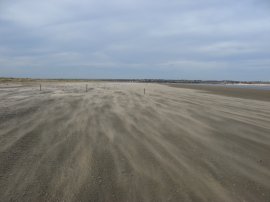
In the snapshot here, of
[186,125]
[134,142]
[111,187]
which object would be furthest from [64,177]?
[186,125]

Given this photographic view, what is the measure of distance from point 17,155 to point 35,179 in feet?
4.42

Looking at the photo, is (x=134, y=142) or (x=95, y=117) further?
(x=95, y=117)

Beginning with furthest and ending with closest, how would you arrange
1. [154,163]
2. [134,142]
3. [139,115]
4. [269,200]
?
[139,115], [134,142], [154,163], [269,200]

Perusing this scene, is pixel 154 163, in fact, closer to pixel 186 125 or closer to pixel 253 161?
pixel 253 161

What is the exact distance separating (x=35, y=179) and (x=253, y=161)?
4.37 meters

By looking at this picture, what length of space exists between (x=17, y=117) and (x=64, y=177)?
594cm

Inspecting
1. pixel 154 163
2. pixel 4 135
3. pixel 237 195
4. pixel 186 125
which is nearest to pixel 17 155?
pixel 4 135

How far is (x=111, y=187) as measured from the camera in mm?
4258

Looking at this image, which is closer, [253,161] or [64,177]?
[64,177]

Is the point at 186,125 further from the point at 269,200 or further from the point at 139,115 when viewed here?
the point at 269,200

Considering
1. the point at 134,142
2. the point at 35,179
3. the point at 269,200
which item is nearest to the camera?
the point at 269,200

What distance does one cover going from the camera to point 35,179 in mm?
4441

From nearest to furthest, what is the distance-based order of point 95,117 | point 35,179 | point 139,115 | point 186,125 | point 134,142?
point 35,179, point 134,142, point 186,125, point 95,117, point 139,115

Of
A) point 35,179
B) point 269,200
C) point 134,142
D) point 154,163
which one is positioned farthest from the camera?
point 134,142
